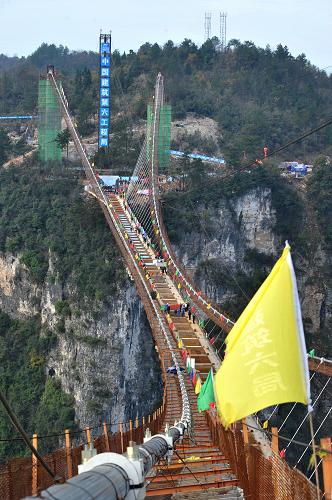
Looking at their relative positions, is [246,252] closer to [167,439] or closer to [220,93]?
[220,93]

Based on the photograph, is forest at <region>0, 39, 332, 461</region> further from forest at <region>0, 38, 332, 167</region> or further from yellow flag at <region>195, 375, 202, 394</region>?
yellow flag at <region>195, 375, 202, 394</region>

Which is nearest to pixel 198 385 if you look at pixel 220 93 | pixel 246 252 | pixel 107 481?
pixel 107 481

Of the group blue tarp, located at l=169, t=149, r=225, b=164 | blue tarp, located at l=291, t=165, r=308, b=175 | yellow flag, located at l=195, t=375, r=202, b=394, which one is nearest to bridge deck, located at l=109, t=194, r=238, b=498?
yellow flag, located at l=195, t=375, r=202, b=394

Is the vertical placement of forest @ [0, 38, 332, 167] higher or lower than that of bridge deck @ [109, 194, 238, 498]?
higher

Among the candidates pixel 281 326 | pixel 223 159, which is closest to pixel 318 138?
pixel 223 159

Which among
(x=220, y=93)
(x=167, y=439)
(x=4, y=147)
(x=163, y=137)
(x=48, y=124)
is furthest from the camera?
(x=220, y=93)

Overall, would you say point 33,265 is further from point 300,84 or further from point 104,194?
point 300,84
